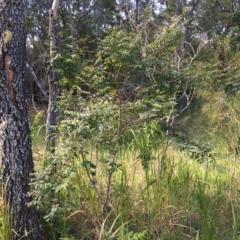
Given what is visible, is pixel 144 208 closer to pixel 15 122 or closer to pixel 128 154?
pixel 128 154

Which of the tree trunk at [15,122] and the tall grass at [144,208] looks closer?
the tree trunk at [15,122]

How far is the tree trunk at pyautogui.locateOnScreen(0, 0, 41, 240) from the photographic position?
1.92 metres

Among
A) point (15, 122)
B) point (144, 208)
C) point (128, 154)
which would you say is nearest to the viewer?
point (15, 122)

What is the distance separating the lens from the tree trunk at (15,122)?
1.92 meters

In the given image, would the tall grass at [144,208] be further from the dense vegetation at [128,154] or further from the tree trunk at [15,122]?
the tree trunk at [15,122]

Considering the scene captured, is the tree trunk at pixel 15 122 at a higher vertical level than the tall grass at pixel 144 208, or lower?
higher

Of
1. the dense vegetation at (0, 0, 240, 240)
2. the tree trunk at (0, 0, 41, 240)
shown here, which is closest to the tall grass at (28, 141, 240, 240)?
the dense vegetation at (0, 0, 240, 240)

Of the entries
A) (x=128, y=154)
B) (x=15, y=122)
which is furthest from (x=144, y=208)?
(x=15, y=122)

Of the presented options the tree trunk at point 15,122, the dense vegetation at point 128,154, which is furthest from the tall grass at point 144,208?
the tree trunk at point 15,122

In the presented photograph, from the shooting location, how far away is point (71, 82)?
101 inches

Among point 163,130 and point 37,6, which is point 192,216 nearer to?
point 163,130

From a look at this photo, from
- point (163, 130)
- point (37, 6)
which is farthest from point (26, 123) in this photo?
point (37, 6)

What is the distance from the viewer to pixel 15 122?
196 cm

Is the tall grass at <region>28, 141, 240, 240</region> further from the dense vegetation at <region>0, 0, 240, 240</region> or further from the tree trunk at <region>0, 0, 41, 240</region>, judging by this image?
the tree trunk at <region>0, 0, 41, 240</region>
